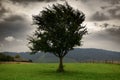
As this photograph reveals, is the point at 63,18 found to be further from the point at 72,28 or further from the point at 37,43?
the point at 37,43

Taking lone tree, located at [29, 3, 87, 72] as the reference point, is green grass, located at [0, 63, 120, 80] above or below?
below

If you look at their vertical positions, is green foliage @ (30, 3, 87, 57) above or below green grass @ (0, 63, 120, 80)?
above

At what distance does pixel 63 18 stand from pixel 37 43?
9382 millimetres

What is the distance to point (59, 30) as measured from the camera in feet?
219

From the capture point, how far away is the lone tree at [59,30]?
66.8 meters

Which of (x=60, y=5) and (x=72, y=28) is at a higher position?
(x=60, y=5)

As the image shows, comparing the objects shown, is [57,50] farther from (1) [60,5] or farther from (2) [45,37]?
(1) [60,5]

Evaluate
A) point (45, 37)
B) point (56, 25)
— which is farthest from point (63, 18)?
point (45, 37)

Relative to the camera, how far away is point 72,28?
67500 millimetres

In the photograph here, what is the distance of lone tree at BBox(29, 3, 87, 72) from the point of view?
66812mm

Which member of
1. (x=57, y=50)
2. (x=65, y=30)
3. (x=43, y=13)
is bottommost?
(x=57, y=50)

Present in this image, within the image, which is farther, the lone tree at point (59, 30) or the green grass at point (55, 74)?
the lone tree at point (59, 30)

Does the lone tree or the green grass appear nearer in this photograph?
the green grass

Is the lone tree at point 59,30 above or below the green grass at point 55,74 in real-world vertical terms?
above
